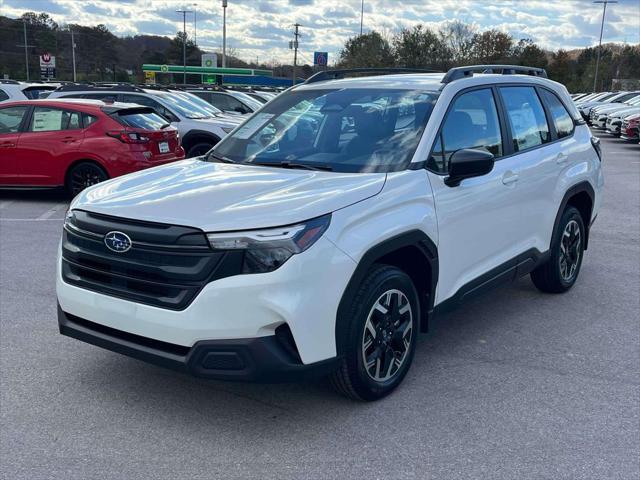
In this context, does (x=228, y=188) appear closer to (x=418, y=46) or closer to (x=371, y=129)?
(x=371, y=129)

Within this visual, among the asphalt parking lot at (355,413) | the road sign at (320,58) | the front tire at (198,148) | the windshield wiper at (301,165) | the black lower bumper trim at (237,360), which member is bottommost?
the asphalt parking lot at (355,413)

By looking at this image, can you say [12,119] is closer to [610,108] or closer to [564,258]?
[564,258]

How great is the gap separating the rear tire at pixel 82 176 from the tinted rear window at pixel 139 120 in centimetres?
81

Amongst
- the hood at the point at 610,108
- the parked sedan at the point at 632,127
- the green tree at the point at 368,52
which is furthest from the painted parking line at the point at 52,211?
the green tree at the point at 368,52

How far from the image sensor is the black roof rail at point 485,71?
4641 mm

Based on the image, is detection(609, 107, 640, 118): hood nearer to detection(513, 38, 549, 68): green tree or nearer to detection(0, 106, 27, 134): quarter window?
detection(0, 106, 27, 134): quarter window

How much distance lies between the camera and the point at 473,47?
5838 centimetres

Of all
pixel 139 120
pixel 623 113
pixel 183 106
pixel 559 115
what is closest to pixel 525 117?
pixel 559 115

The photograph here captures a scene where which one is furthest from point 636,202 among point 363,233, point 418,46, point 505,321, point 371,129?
point 418,46

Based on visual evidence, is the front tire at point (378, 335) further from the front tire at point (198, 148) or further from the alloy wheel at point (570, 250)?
the front tire at point (198, 148)

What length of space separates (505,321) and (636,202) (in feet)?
23.2

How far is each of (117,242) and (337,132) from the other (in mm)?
1711

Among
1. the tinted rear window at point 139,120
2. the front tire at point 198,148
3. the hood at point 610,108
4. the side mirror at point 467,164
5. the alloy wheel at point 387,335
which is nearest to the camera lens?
the alloy wheel at point 387,335

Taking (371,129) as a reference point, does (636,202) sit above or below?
below
